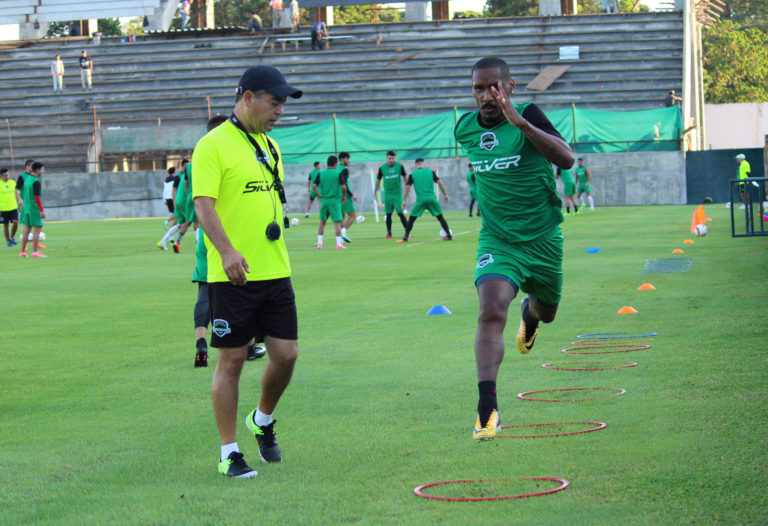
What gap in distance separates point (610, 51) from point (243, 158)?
155 feet

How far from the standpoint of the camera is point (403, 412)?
6.27 meters

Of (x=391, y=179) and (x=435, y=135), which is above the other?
(x=435, y=135)

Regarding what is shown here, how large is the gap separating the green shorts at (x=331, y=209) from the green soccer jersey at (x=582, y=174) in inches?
590

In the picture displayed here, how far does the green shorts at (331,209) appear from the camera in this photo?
23531 millimetres

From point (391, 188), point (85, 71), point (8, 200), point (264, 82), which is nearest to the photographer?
point (264, 82)

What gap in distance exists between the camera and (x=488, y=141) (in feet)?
19.7

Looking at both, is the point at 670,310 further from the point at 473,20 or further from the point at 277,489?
the point at 473,20

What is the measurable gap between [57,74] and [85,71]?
1.49m

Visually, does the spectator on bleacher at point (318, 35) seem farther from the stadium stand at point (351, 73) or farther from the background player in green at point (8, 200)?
the background player in green at point (8, 200)

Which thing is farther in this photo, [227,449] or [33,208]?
[33,208]

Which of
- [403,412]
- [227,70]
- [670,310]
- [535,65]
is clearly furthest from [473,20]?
[403,412]

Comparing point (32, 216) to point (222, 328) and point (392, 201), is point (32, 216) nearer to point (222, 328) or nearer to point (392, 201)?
point (392, 201)

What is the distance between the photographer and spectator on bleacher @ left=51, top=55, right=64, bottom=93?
163 ft

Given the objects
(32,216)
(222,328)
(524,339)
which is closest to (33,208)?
(32,216)
